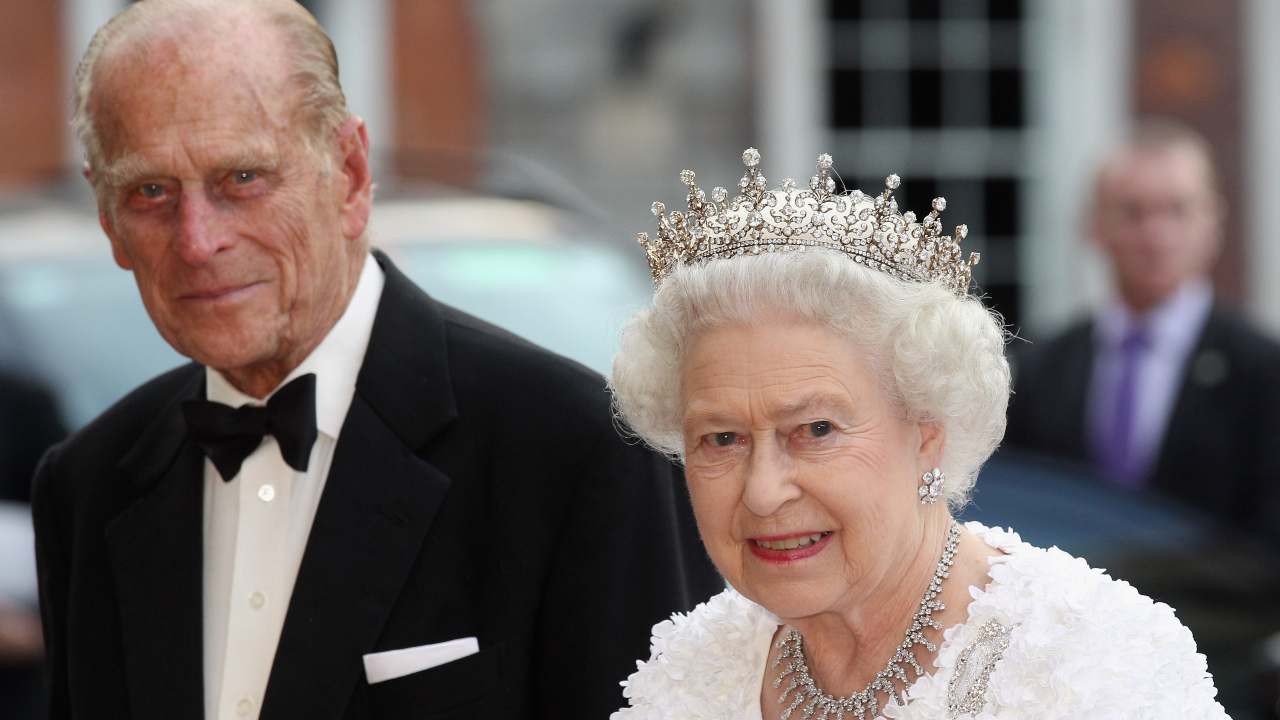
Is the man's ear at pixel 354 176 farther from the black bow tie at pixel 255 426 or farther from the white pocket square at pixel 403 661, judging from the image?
the white pocket square at pixel 403 661

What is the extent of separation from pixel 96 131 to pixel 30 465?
1.61 metres

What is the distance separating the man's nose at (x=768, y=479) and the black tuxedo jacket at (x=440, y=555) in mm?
343

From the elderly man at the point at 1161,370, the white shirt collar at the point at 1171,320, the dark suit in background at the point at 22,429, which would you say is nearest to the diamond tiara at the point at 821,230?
the dark suit in background at the point at 22,429

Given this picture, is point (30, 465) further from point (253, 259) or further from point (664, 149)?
point (664, 149)

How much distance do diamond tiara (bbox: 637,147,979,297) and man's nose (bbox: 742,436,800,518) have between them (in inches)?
9.8

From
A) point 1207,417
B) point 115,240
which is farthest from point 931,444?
point 1207,417

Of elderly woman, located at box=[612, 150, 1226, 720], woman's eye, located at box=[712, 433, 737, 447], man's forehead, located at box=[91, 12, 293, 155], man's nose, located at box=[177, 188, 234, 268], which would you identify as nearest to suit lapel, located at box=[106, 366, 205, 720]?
man's nose, located at box=[177, 188, 234, 268]

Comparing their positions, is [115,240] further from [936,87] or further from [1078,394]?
[936,87]

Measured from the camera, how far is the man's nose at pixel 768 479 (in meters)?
1.96

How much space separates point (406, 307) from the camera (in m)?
2.44

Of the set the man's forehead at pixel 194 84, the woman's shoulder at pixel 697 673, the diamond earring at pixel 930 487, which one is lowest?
the woman's shoulder at pixel 697 673

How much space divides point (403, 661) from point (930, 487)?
0.75 m

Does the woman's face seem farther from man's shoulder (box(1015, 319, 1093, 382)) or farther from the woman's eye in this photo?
man's shoulder (box(1015, 319, 1093, 382))

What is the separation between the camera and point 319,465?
2410 millimetres
